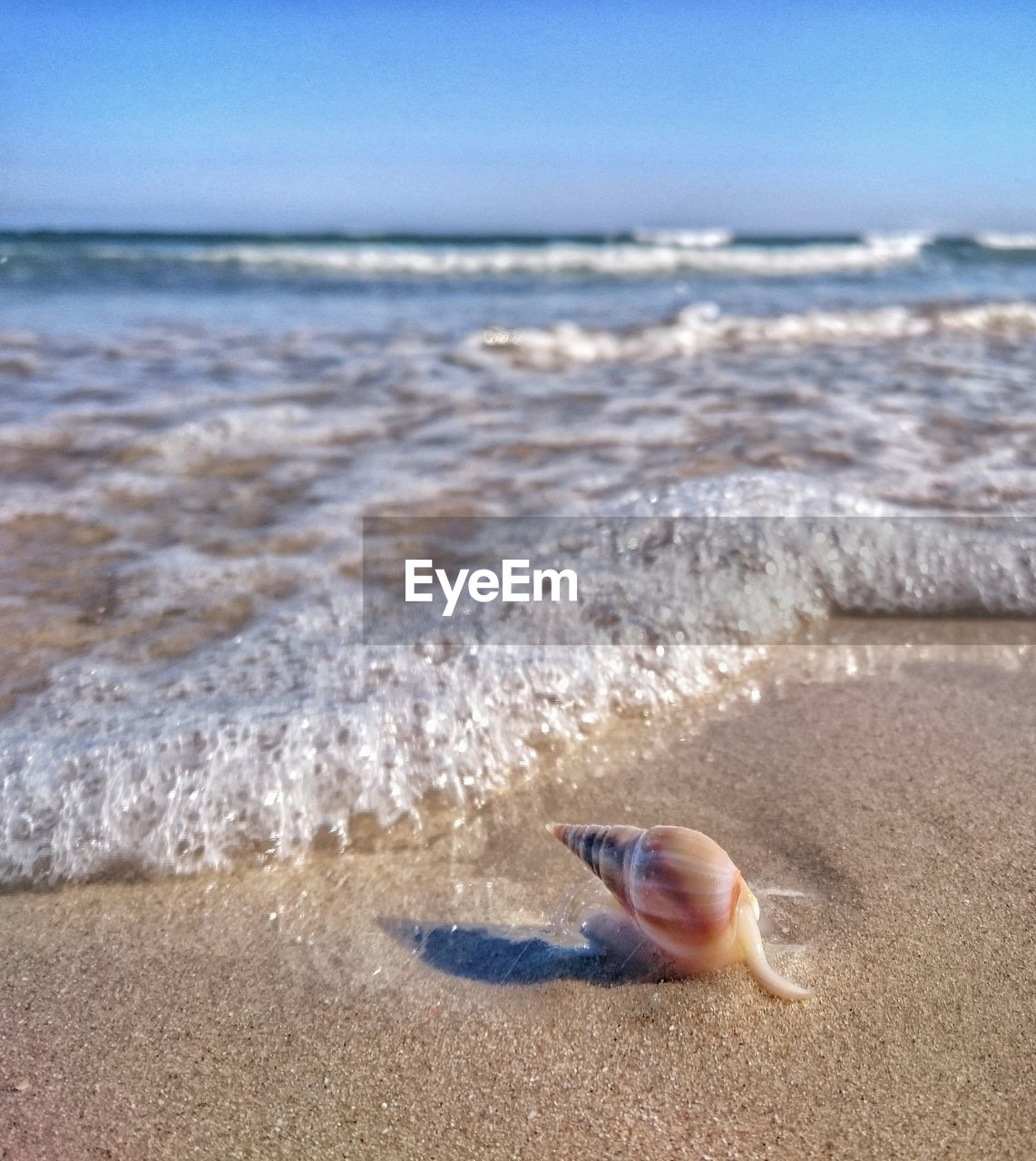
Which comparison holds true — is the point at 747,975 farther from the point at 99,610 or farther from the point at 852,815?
the point at 99,610

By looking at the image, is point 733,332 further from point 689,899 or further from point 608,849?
point 689,899

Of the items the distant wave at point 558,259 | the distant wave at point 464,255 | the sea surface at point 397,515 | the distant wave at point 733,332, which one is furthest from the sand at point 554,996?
the distant wave at point 558,259

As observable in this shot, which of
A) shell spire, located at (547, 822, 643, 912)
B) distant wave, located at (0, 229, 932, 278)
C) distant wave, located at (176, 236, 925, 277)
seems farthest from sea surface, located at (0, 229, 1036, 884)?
distant wave, located at (176, 236, 925, 277)

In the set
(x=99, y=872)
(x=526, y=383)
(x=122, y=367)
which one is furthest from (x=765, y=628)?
(x=122, y=367)

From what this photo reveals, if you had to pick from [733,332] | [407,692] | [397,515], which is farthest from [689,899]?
[733,332]

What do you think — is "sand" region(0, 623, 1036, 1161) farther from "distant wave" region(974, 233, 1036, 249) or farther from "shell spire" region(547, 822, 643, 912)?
"distant wave" region(974, 233, 1036, 249)
